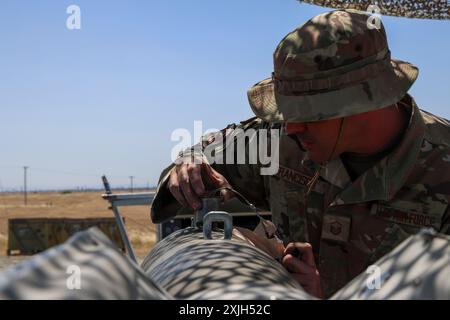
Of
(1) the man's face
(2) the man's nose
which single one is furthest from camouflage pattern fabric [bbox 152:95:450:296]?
→ (2) the man's nose

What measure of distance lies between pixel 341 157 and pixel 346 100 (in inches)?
A: 27.1

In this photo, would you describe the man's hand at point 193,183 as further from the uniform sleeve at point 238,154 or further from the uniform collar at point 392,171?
the uniform collar at point 392,171

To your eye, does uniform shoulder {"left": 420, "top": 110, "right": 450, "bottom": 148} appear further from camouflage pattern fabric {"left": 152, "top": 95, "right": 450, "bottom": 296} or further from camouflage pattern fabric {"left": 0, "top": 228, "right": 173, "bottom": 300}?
camouflage pattern fabric {"left": 0, "top": 228, "right": 173, "bottom": 300}

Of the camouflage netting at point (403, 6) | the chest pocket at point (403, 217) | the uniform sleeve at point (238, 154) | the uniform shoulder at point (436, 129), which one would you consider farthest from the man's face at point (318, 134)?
the camouflage netting at point (403, 6)

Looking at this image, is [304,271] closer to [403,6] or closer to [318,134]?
[318,134]

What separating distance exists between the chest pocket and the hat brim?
72cm

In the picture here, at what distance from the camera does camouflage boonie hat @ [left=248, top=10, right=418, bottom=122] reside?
268 centimetres

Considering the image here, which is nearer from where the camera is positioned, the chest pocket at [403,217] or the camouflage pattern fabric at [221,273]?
the camouflage pattern fabric at [221,273]

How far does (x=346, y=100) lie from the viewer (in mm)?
2680

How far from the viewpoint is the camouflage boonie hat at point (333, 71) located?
2684mm

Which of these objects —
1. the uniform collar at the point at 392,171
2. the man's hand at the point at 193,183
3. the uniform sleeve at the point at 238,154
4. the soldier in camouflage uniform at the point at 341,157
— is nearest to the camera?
the man's hand at the point at 193,183

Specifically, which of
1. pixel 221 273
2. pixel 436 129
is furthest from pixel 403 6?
pixel 221 273
